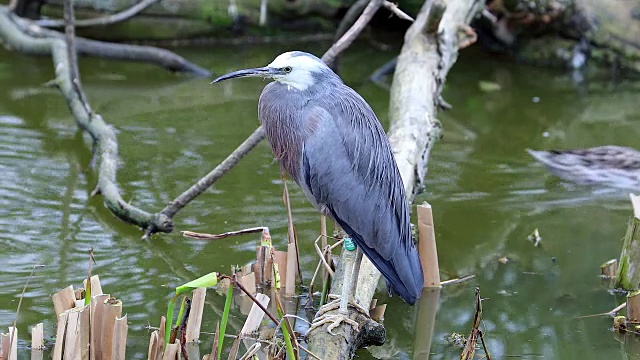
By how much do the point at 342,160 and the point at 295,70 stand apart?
45cm

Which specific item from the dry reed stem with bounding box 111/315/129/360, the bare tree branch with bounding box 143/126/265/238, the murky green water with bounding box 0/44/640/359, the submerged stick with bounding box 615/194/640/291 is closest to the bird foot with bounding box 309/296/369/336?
the murky green water with bounding box 0/44/640/359

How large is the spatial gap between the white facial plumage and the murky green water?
1.41m

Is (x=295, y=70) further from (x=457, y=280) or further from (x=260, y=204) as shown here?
(x=260, y=204)

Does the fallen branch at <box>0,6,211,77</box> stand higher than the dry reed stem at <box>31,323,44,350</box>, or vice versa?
the fallen branch at <box>0,6,211,77</box>

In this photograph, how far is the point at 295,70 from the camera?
3828 mm

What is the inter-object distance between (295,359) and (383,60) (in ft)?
25.8

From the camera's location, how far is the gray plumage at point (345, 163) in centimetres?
389

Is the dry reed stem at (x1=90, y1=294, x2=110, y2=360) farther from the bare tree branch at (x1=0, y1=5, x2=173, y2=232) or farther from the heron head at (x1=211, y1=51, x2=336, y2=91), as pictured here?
the bare tree branch at (x1=0, y1=5, x2=173, y2=232)

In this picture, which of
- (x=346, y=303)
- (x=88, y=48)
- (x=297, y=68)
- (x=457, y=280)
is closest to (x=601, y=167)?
(x=457, y=280)

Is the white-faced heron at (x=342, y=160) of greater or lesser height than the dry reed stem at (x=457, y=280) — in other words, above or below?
above

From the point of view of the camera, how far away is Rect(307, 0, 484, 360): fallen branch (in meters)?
4.21

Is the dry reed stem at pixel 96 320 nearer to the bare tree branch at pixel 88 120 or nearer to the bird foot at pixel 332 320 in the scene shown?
the bird foot at pixel 332 320

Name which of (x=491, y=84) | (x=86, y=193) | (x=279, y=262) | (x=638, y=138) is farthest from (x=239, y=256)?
(x=491, y=84)

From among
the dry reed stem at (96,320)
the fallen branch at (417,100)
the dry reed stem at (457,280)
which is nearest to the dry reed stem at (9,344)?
the dry reed stem at (96,320)
